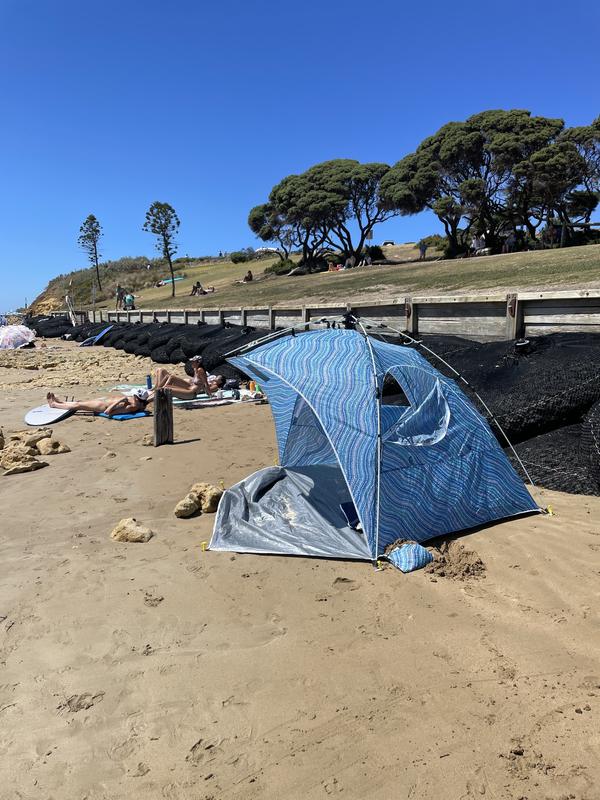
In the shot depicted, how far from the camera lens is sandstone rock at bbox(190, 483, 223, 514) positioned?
17.0 feet

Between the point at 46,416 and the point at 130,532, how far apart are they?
578 centimetres

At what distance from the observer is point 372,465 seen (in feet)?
14.0

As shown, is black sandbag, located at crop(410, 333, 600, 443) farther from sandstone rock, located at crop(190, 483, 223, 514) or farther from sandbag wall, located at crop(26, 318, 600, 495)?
sandstone rock, located at crop(190, 483, 223, 514)

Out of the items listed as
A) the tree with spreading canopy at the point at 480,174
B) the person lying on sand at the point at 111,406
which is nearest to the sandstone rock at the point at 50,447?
the person lying on sand at the point at 111,406

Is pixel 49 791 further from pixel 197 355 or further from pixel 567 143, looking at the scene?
pixel 567 143

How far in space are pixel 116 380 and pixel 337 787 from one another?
13517 mm

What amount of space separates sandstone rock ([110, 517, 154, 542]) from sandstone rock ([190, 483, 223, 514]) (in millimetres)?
624

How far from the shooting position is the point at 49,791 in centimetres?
224

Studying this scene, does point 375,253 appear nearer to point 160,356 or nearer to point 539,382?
point 160,356

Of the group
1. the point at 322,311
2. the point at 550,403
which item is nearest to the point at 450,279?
the point at 322,311

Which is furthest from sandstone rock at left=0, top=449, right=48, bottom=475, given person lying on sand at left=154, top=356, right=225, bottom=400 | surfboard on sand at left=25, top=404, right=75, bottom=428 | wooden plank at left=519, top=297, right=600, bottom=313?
wooden plank at left=519, top=297, right=600, bottom=313

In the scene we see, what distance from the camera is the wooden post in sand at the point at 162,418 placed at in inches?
303

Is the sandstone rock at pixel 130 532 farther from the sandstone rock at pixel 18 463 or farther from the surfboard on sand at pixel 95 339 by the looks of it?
the surfboard on sand at pixel 95 339

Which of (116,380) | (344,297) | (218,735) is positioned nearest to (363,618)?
(218,735)
